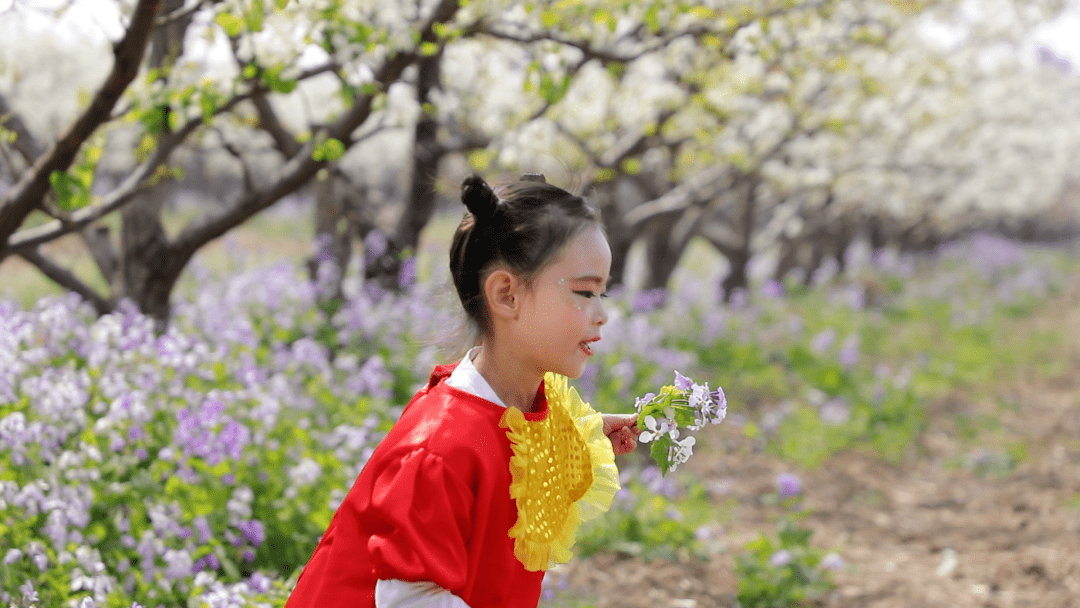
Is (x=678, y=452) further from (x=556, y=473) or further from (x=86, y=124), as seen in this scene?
(x=86, y=124)

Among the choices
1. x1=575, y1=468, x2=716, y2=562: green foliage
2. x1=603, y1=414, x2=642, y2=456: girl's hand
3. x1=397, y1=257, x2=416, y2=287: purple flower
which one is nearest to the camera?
x1=603, y1=414, x2=642, y2=456: girl's hand

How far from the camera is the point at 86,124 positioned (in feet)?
9.42

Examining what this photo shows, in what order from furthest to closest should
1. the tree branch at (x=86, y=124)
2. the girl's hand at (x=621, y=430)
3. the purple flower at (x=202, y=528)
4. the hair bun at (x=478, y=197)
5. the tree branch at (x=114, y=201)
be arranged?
the tree branch at (x=114, y=201) < the purple flower at (x=202, y=528) < the tree branch at (x=86, y=124) < the girl's hand at (x=621, y=430) < the hair bun at (x=478, y=197)

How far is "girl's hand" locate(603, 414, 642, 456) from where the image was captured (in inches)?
80.0

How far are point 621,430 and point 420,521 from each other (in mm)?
665

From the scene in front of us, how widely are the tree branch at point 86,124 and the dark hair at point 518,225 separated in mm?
1470

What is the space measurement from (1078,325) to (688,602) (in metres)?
13.8

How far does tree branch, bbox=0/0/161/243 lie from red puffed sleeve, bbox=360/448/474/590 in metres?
1.79

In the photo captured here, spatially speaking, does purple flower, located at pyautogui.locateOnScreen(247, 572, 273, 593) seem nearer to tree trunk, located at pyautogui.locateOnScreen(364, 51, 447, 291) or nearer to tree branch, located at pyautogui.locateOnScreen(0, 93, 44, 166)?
tree branch, located at pyautogui.locateOnScreen(0, 93, 44, 166)

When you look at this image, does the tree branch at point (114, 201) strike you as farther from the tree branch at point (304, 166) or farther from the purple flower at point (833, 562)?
the purple flower at point (833, 562)

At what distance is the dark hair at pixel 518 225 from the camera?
5.74 feet

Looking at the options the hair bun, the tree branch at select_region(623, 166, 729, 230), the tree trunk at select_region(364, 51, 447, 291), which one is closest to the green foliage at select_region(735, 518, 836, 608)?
the hair bun

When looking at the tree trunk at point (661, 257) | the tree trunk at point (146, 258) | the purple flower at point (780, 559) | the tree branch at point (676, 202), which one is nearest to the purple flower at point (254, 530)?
the purple flower at point (780, 559)

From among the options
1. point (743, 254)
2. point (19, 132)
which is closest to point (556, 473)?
point (19, 132)
